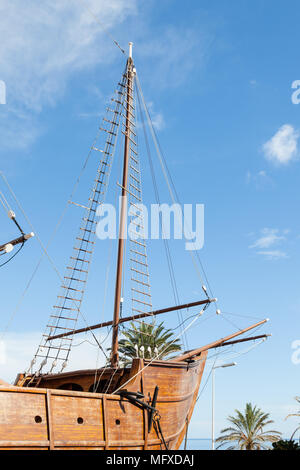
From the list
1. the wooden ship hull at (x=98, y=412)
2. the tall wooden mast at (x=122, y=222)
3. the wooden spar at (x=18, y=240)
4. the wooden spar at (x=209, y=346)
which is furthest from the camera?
the tall wooden mast at (x=122, y=222)

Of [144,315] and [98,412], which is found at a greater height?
[144,315]

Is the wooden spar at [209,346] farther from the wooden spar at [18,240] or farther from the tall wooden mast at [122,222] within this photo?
the wooden spar at [18,240]

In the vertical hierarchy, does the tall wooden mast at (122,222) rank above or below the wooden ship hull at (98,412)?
above

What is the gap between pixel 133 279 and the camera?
20.5 metres

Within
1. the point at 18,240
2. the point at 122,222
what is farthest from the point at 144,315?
the point at 18,240

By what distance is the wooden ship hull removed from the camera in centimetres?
1050

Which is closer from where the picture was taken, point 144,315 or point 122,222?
point 144,315

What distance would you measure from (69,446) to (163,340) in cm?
2118

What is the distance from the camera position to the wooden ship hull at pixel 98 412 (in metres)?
10.5

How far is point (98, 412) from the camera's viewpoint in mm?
12133

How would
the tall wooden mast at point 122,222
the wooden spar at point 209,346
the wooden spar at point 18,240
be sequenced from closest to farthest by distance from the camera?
1. the wooden spar at point 18,240
2. the wooden spar at point 209,346
3. the tall wooden mast at point 122,222

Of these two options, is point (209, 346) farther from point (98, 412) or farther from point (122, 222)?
point (98, 412)

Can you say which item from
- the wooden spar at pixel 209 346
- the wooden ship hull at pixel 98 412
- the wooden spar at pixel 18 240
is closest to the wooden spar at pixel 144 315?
the wooden spar at pixel 209 346

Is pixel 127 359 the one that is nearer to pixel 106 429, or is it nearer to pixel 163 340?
pixel 163 340
